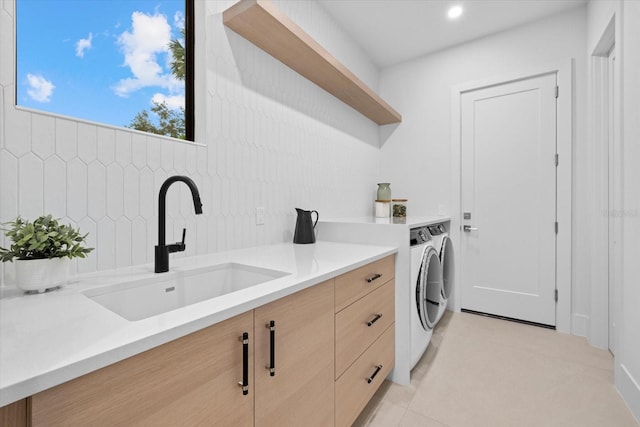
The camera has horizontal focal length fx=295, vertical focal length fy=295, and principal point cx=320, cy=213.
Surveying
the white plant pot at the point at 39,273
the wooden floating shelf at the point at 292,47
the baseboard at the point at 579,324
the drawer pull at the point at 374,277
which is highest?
the wooden floating shelf at the point at 292,47

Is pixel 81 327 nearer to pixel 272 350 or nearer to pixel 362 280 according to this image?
pixel 272 350

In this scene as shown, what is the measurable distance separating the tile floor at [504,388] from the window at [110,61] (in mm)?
1842

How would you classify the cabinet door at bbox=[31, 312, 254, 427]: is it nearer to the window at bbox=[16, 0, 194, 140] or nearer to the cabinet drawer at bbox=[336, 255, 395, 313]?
the cabinet drawer at bbox=[336, 255, 395, 313]

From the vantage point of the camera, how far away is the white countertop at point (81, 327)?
1.49 feet

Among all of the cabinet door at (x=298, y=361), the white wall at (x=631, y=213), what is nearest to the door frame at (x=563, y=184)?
the white wall at (x=631, y=213)

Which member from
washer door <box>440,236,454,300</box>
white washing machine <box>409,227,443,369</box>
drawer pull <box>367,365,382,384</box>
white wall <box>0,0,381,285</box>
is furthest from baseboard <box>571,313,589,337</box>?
white wall <box>0,0,381,285</box>

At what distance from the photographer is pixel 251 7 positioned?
1453mm

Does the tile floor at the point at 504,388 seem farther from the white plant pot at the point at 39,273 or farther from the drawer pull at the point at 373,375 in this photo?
the white plant pot at the point at 39,273

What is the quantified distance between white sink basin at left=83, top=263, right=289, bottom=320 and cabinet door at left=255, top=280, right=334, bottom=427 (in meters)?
0.18

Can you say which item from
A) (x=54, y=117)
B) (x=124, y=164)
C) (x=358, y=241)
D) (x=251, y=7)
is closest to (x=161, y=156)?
(x=124, y=164)

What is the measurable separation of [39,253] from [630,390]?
263 centimetres

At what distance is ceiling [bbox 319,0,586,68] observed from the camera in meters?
2.41

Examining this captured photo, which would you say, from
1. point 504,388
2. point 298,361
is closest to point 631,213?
point 504,388

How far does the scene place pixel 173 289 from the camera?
113 centimetres
